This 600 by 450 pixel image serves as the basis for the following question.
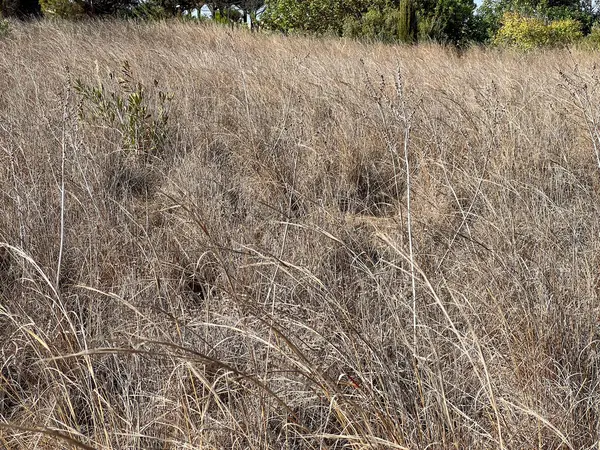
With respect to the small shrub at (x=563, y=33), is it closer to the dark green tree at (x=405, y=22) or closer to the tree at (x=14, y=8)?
the dark green tree at (x=405, y=22)

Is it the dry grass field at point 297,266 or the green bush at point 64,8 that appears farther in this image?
the green bush at point 64,8

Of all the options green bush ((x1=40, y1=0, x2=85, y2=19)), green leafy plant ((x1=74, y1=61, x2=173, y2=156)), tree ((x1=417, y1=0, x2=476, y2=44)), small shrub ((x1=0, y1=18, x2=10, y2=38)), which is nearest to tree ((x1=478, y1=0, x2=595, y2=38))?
tree ((x1=417, y1=0, x2=476, y2=44))

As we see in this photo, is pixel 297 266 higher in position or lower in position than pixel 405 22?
lower

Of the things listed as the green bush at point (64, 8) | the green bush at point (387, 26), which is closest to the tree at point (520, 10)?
the green bush at point (387, 26)

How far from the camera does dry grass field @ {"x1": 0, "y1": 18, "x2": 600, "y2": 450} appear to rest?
4.47 feet

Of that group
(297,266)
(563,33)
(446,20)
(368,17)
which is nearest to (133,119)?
(297,266)

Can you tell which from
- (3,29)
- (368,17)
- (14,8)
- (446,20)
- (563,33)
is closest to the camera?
(3,29)

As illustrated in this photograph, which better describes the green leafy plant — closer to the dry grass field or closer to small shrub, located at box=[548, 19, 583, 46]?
the dry grass field

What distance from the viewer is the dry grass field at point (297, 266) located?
136 cm

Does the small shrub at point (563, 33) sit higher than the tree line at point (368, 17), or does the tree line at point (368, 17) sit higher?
the tree line at point (368, 17)

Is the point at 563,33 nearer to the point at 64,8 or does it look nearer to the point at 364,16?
the point at 364,16

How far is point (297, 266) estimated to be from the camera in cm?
131

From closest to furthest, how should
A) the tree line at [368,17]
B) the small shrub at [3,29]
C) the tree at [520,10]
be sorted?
1. the small shrub at [3,29]
2. the tree line at [368,17]
3. the tree at [520,10]

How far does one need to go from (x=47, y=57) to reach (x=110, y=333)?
4.91 meters
